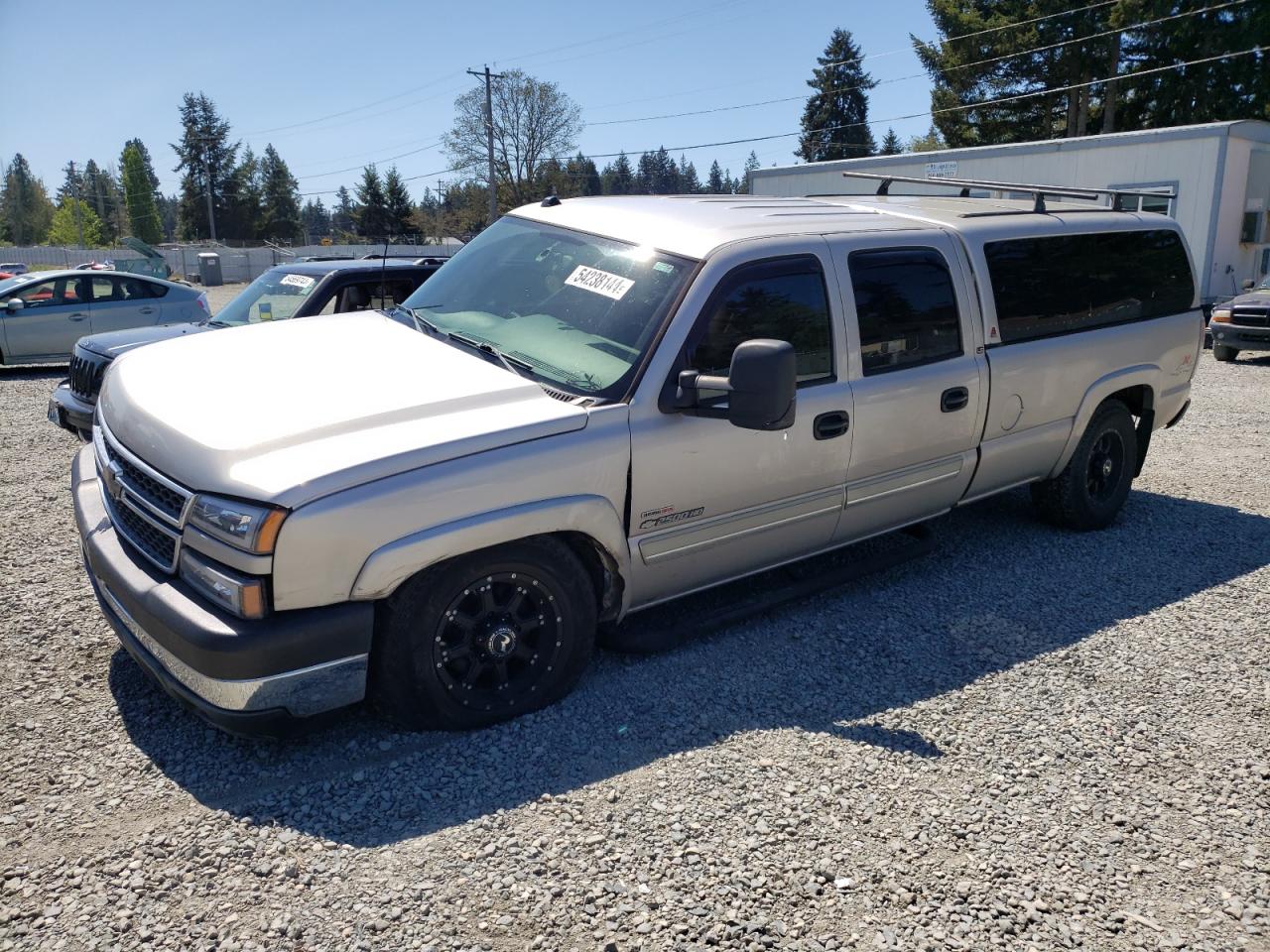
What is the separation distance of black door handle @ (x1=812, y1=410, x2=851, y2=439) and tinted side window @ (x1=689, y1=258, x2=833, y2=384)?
0.18 m

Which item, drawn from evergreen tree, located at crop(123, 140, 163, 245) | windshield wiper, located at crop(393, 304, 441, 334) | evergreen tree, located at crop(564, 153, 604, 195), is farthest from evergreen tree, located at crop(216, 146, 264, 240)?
windshield wiper, located at crop(393, 304, 441, 334)

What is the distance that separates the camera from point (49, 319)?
538 inches

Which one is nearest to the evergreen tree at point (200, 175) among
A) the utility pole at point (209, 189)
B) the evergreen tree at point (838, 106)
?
the utility pole at point (209, 189)

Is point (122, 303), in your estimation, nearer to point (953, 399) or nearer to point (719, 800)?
point (953, 399)

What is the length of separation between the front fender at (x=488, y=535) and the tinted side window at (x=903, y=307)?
5.18ft

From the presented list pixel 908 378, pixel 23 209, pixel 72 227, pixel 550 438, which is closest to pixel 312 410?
pixel 550 438

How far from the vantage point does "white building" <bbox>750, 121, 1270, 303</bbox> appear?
1827 centimetres

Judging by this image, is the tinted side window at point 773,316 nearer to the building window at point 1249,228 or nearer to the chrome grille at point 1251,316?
the chrome grille at point 1251,316

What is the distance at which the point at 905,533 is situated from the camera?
5621 millimetres

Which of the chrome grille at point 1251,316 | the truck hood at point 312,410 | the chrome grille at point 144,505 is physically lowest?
the chrome grille at point 1251,316

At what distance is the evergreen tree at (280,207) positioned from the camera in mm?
96312

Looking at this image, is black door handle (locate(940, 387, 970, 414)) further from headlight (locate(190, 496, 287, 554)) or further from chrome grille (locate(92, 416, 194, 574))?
chrome grille (locate(92, 416, 194, 574))

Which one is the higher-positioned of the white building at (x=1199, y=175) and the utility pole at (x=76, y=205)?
the utility pole at (x=76, y=205)

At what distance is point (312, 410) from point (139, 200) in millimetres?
127301
